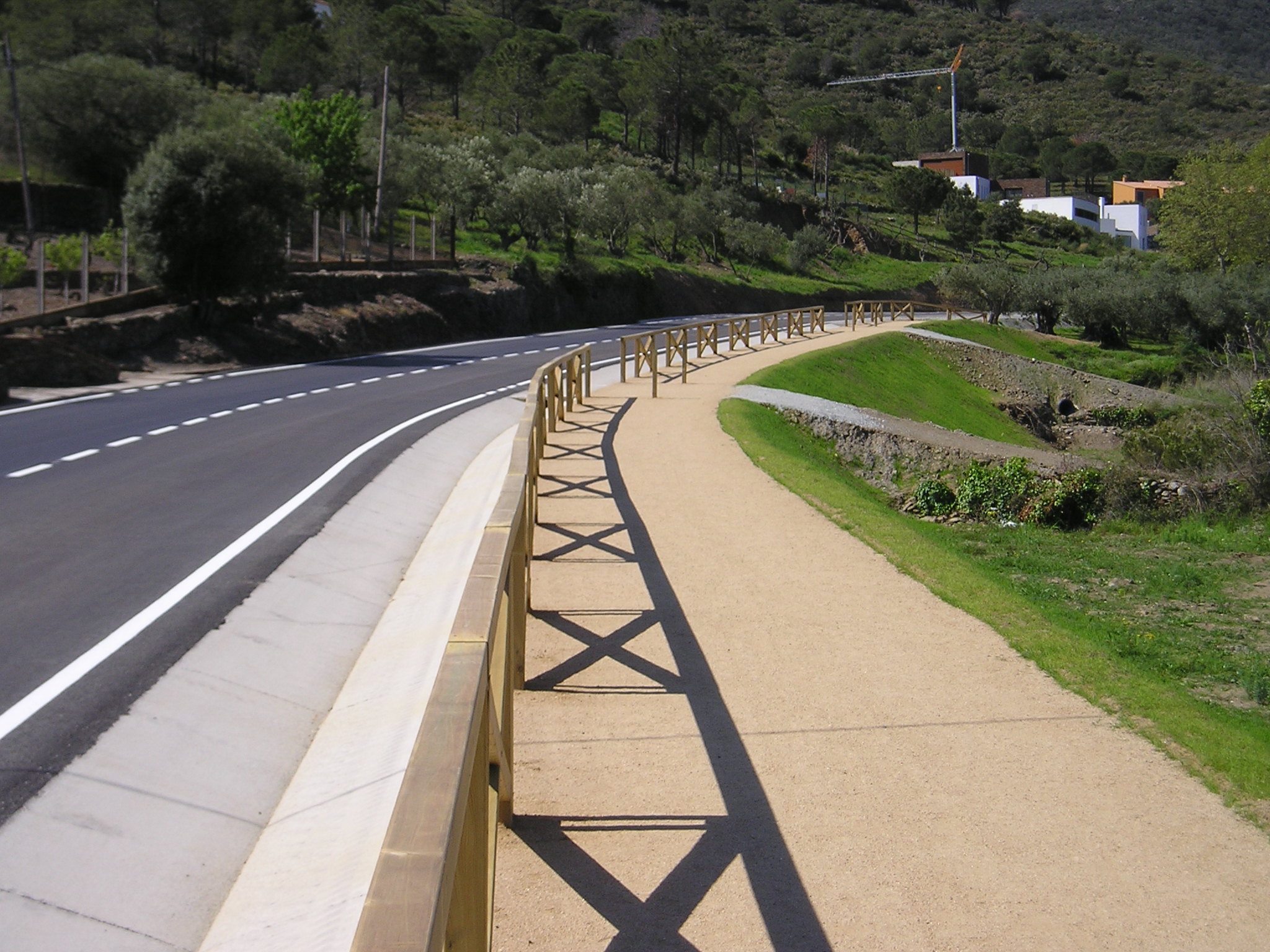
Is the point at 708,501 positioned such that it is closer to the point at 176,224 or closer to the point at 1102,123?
the point at 176,224

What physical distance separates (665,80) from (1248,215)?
160ft

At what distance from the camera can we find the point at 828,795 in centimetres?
538

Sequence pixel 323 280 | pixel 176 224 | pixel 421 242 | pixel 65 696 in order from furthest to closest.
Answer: pixel 421 242
pixel 323 280
pixel 176 224
pixel 65 696

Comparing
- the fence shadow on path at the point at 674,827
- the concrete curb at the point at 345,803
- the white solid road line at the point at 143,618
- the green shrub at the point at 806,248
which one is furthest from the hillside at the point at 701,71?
the fence shadow on path at the point at 674,827

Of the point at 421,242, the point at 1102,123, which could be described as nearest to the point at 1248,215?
the point at 421,242

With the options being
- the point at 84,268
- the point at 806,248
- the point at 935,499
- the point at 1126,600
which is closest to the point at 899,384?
the point at 935,499

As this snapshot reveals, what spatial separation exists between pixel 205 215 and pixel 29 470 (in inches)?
717

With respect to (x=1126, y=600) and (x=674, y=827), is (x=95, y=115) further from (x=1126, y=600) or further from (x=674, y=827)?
(x=674, y=827)

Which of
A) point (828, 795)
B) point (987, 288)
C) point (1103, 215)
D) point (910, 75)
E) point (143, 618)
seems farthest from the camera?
point (910, 75)

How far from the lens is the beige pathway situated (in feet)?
14.1

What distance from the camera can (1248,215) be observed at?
63406 mm

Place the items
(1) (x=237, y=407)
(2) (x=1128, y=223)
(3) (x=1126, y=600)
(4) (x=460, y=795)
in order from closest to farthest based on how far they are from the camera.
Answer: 1. (4) (x=460, y=795)
2. (3) (x=1126, y=600)
3. (1) (x=237, y=407)
4. (2) (x=1128, y=223)

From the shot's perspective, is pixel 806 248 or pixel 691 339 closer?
pixel 691 339

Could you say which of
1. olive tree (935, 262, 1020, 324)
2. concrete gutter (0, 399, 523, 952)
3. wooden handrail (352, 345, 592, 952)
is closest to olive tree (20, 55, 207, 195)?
olive tree (935, 262, 1020, 324)
